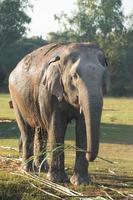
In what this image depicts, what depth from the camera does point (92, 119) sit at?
866cm

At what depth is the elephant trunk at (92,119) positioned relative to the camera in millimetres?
8578

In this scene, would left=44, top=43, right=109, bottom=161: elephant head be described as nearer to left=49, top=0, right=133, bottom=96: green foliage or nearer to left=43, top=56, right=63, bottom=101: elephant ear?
left=43, top=56, right=63, bottom=101: elephant ear

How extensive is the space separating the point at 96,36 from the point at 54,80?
7101 cm

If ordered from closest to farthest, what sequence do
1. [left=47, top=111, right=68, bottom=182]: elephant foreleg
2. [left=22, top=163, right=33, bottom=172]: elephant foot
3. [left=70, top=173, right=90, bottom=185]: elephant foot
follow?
[left=70, top=173, right=90, bottom=185]: elephant foot < [left=47, top=111, right=68, bottom=182]: elephant foreleg < [left=22, top=163, right=33, bottom=172]: elephant foot

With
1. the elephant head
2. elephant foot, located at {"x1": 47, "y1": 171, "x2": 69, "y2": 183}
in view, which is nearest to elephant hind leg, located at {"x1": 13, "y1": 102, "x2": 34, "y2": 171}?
elephant foot, located at {"x1": 47, "y1": 171, "x2": 69, "y2": 183}

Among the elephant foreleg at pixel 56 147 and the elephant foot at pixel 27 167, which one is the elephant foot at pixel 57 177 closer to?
the elephant foreleg at pixel 56 147

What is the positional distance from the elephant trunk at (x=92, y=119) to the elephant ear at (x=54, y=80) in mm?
927

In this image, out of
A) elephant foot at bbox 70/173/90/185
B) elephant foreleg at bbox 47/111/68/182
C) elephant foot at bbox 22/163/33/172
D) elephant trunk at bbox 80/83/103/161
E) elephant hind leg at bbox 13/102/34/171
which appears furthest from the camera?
elephant hind leg at bbox 13/102/34/171

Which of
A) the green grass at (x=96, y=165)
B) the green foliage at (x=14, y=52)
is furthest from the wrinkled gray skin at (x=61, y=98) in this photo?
the green foliage at (x=14, y=52)

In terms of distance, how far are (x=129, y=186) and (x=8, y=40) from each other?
56.3 meters

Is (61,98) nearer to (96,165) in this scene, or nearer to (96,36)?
(96,165)

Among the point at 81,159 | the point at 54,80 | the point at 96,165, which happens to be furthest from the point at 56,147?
the point at 96,165

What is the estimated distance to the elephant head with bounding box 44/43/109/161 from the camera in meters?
8.67

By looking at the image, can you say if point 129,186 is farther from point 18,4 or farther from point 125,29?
point 125,29
